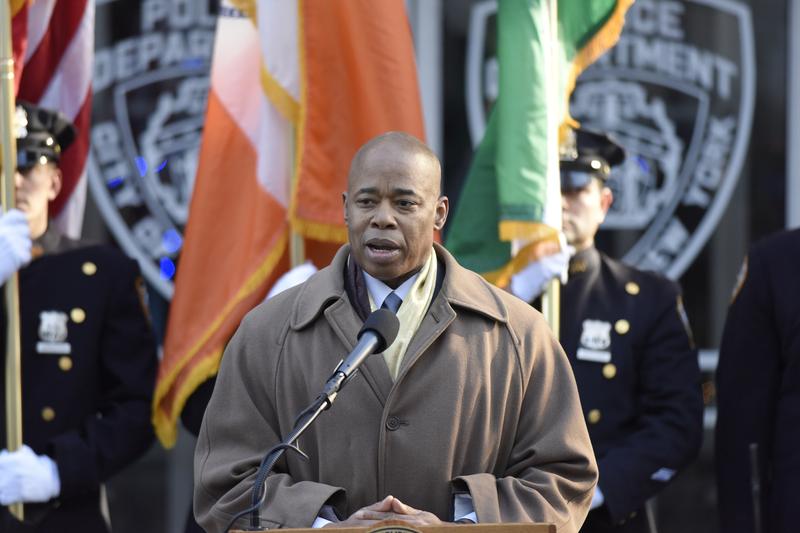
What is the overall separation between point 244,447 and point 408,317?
0.49 m

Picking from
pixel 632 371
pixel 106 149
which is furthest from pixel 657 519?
pixel 106 149

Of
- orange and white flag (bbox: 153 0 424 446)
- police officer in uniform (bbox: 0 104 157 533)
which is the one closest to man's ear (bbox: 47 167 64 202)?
police officer in uniform (bbox: 0 104 157 533)

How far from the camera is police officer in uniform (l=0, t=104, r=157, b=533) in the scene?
5.13 m

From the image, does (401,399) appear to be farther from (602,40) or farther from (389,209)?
(602,40)

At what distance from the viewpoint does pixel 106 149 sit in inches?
279

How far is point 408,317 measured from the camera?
3553 millimetres

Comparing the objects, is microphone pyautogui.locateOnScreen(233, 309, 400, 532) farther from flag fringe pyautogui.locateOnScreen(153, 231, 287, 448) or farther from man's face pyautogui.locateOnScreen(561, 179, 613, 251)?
man's face pyautogui.locateOnScreen(561, 179, 613, 251)

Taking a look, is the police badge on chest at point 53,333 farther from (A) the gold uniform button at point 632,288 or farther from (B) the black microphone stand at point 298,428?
(B) the black microphone stand at point 298,428

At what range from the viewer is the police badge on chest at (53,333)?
17.3 feet

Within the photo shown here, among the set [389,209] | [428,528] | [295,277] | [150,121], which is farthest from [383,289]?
[150,121]

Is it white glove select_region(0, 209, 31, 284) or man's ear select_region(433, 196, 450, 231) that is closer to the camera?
man's ear select_region(433, 196, 450, 231)

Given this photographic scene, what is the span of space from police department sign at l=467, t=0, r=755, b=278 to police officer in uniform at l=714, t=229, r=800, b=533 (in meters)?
2.30

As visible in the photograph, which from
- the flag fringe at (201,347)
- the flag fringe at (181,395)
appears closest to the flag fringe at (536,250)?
the flag fringe at (201,347)

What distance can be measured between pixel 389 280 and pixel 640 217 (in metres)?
3.82
